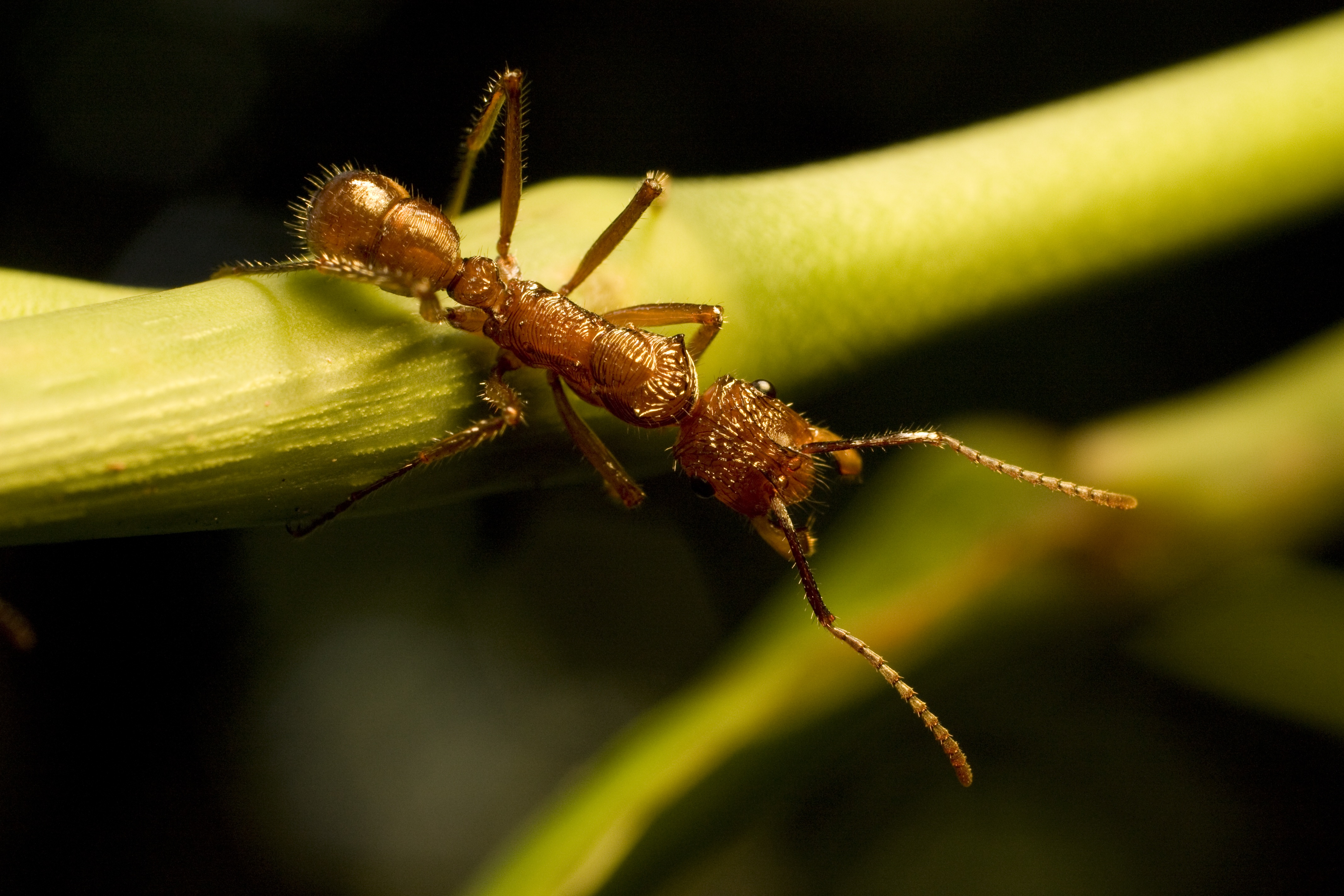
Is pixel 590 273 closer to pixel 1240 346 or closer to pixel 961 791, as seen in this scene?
pixel 961 791

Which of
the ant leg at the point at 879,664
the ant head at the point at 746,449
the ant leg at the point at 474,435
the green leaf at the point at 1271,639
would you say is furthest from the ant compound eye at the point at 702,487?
the green leaf at the point at 1271,639

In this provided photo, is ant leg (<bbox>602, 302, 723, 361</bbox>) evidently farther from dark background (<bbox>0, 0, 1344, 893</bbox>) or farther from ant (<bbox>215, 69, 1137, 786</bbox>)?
dark background (<bbox>0, 0, 1344, 893</bbox>)

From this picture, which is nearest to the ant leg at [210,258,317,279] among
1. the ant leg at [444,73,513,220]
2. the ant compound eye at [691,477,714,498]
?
the ant leg at [444,73,513,220]

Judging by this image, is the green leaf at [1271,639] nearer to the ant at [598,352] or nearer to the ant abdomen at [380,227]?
the ant at [598,352]

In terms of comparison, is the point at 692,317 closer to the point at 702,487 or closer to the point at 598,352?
the point at 598,352

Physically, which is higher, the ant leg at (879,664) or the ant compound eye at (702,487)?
the ant compound eye at (702,487)

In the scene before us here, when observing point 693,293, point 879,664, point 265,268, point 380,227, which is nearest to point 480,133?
point 380,227
